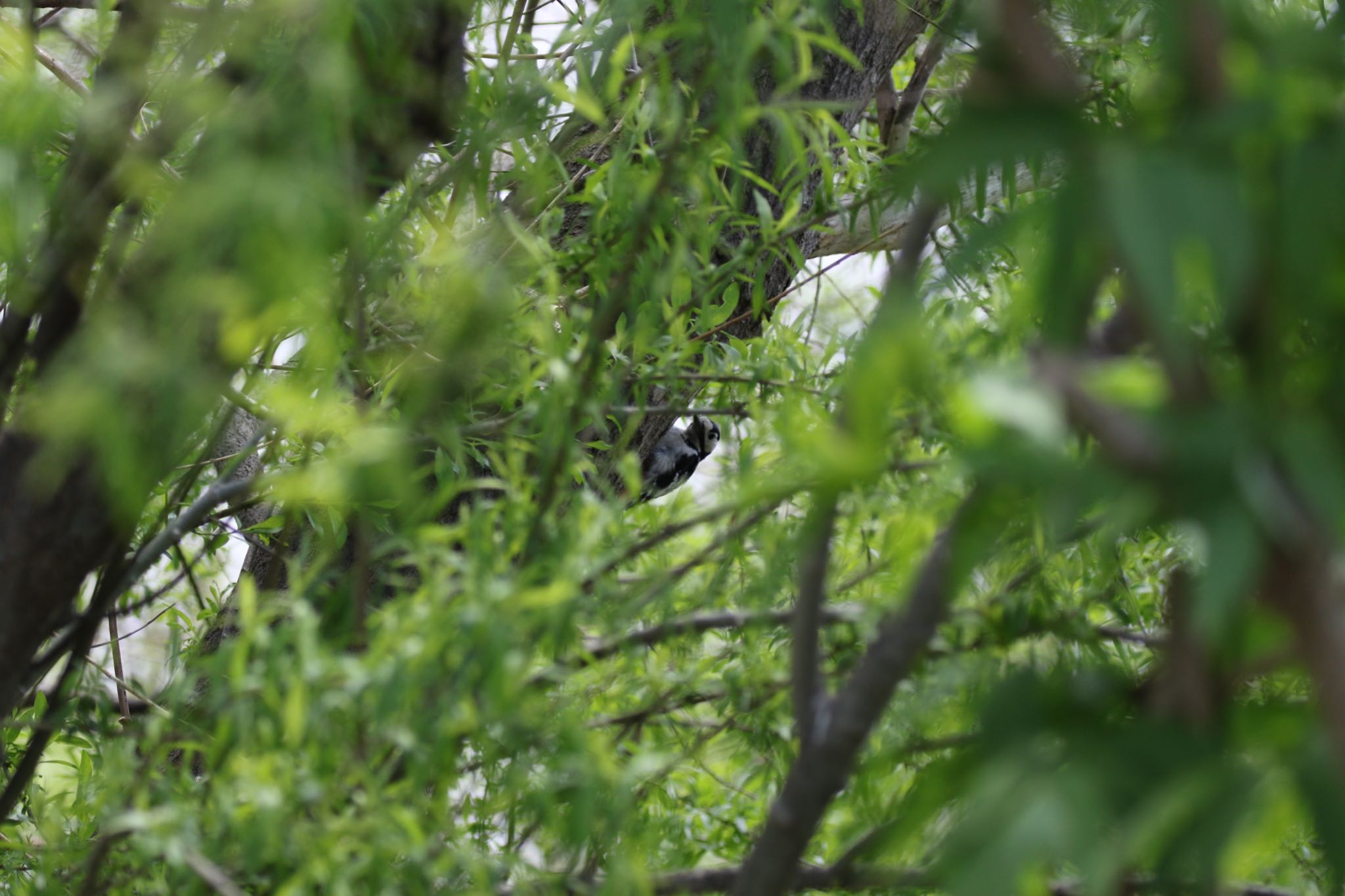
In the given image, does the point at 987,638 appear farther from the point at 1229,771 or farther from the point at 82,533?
the point at 82,533

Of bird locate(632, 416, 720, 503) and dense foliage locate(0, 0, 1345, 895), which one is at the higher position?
bird locate(632, 416, 720, 503)

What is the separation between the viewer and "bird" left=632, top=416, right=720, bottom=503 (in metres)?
1.67

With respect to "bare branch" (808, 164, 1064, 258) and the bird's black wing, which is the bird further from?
"bare branch" (808, 164, 1064, 258)

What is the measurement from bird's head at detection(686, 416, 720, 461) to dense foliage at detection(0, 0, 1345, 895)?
42 centimetres

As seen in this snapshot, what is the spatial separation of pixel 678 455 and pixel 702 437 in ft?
0.19

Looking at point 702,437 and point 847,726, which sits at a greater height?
point 702,437

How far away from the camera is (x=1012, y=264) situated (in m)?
1.35

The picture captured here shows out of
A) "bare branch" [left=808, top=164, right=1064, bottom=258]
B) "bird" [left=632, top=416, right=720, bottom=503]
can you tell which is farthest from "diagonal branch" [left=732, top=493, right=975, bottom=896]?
"bird" [left=632, top=416, right=720, bottom=503]

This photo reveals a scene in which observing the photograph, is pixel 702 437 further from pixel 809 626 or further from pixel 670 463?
pixel 809 626

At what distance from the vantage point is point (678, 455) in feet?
5.55

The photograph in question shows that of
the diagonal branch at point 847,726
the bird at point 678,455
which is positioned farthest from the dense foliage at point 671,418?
the bird at point 678,455

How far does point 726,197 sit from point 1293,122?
55cm

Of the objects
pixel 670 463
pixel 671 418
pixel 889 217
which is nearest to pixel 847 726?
pixel 671 418

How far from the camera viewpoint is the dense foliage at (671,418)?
0.43 m
